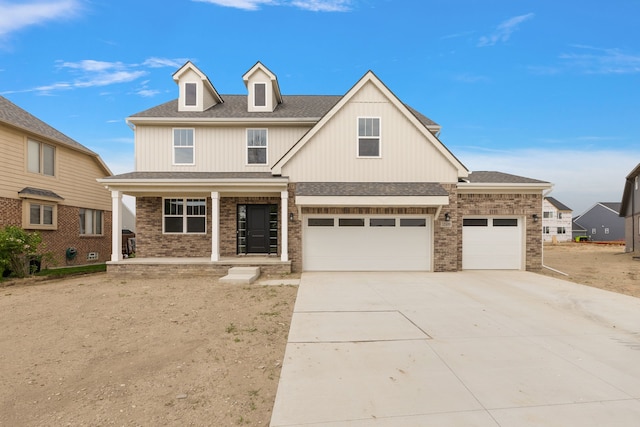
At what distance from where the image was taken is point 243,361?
4.57 m

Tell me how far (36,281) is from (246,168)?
8.09 m

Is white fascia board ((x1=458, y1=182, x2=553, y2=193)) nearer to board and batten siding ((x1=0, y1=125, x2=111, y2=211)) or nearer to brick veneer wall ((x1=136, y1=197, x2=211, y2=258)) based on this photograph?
brick veneer wall ((x1=136, y1=197, x2=211, y2=258))

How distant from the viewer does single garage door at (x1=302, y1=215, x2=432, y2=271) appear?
12453 mm

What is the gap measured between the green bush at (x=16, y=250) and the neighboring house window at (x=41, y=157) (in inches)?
176

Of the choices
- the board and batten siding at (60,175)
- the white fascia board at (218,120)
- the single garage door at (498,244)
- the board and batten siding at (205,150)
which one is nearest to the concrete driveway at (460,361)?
the single garage door at (498,244)

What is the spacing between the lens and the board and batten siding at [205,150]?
13.9m

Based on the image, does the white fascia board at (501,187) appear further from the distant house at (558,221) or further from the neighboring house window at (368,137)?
the distant house at (558,221)

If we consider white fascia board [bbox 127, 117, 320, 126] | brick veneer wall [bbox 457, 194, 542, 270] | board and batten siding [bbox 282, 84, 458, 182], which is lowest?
brick veneer wall [bbox 457, 194, 542, 270]

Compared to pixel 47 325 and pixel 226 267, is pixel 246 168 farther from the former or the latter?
pixel 47 325

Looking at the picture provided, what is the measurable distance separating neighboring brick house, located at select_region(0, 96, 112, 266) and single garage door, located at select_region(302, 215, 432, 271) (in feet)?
37.4

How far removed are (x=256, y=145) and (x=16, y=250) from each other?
898 cm

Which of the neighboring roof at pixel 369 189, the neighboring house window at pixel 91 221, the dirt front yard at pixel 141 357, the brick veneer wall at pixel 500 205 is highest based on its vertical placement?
the neighboring roof at pixel 369 189

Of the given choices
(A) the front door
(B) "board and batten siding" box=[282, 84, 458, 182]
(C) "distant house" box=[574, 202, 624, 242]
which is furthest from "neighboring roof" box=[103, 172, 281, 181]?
(C) "distant house" box=[574, 202, 624, 242]

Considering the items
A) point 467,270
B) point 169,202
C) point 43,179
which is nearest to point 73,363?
point 169,202
